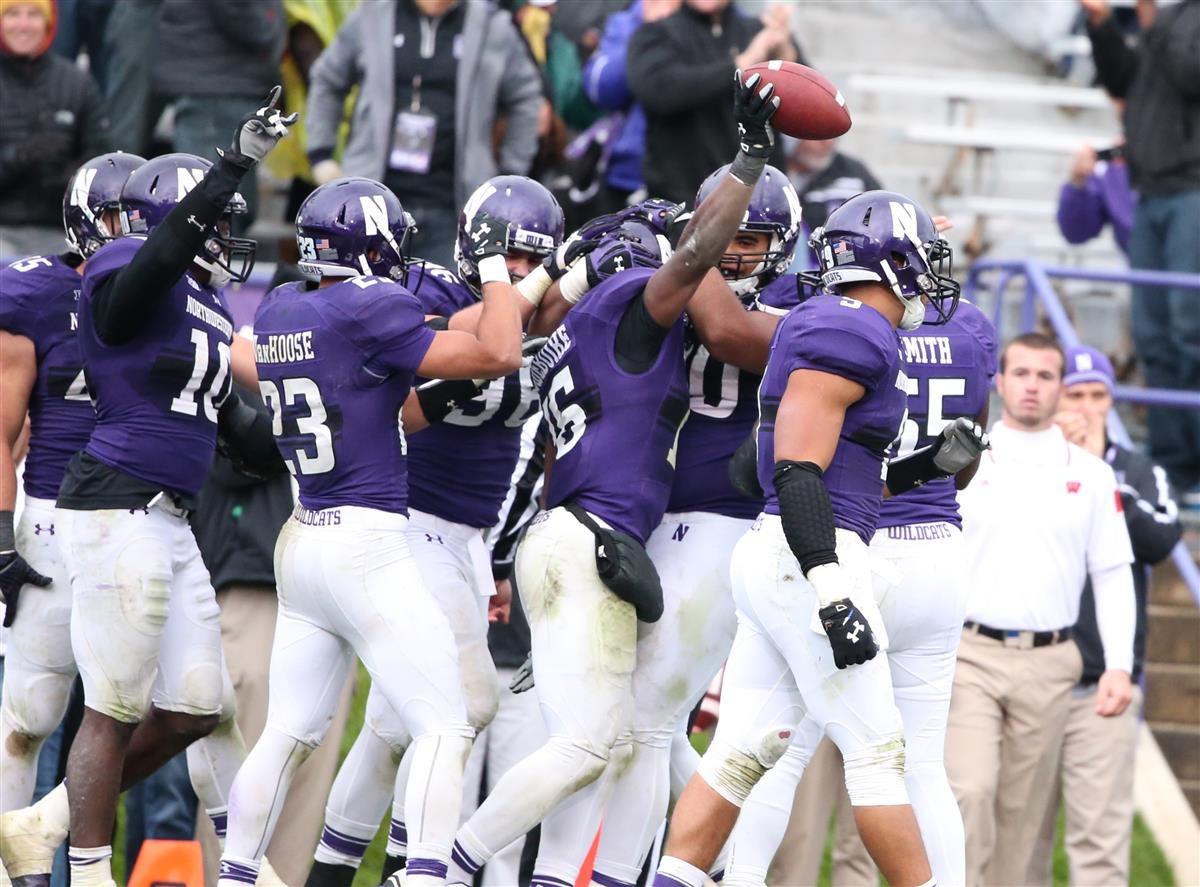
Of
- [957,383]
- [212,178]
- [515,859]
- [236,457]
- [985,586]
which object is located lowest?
[515,859]

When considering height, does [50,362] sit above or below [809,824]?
above

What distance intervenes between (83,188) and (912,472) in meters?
2.67

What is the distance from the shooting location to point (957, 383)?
6219mm

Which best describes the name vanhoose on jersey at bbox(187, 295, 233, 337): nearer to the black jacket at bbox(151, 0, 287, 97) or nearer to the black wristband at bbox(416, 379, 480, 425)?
the black wristband at bbox(416, 379, 480, 425)

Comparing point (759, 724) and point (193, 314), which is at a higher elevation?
point (193, 314)

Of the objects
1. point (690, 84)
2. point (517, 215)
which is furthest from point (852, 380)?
point (690, 84)

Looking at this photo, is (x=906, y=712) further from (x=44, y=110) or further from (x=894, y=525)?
(x=44, y=110)

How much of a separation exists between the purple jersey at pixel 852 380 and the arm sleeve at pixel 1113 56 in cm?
529

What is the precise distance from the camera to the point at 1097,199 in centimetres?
1060

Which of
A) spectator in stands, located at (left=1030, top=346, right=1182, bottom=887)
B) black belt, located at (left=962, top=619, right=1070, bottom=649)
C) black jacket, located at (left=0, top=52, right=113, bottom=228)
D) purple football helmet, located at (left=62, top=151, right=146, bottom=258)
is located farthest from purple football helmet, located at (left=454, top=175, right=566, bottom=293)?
black jacket, located at (left=0, top=52, right=113, bottom=228)

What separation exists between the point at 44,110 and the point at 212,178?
3673mm

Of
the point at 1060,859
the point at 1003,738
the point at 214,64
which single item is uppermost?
the point at 214,64

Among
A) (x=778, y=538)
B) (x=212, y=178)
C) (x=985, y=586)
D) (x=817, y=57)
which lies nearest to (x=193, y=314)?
(x=212, y=178)

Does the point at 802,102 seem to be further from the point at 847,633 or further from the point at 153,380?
the point at 153,380
